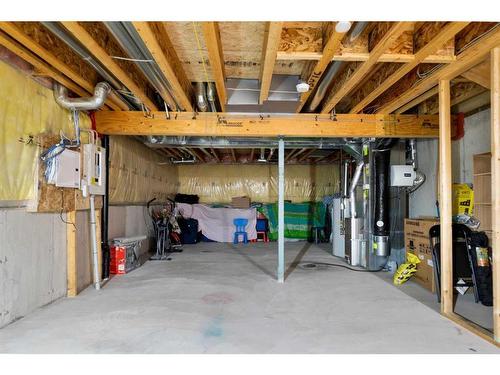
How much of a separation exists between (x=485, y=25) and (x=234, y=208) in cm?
688

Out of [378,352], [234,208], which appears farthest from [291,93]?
[234,208]

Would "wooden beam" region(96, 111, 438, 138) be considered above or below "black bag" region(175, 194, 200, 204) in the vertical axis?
above

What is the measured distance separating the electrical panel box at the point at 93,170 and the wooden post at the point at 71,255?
1.23ft

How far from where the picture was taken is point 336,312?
3068 mm

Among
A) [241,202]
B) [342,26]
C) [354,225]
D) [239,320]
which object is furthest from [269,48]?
[241,202]

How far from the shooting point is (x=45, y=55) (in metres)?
2.53

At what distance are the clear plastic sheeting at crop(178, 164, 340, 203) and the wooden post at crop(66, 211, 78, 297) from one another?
591 centimetres

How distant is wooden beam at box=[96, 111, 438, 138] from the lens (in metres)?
4.13

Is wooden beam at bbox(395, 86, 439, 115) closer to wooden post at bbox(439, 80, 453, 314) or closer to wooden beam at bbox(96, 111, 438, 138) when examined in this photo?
wooden beam at bbox(96, 111, 438, 138)

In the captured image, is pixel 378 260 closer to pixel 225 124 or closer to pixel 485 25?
pixel 225 124

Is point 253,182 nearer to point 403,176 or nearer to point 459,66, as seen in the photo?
point 403,176

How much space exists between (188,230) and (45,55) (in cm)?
584

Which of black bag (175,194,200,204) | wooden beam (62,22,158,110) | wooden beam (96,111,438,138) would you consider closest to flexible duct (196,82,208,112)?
wooden beam (96,111,438,138)

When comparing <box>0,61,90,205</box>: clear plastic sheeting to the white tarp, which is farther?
the white tarp
